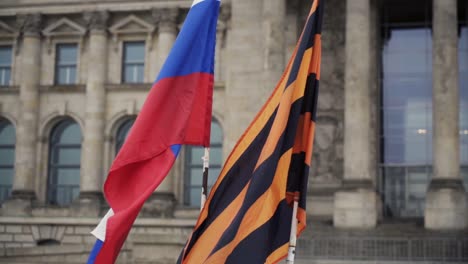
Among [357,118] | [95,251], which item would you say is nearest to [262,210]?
[95,251]

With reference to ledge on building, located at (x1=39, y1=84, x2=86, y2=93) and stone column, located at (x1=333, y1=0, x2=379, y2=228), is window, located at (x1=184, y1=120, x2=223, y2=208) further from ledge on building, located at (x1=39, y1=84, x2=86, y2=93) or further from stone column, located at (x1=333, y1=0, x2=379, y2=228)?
stone column, located at (x1=333, y1=0, x2=379, y2=228)

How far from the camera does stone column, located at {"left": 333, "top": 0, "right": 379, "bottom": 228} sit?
32719mm

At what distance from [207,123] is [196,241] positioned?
1.55 m

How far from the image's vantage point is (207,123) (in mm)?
10930

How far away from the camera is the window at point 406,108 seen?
36.3 metres

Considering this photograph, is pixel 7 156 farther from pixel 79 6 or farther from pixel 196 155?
pixel 196 155

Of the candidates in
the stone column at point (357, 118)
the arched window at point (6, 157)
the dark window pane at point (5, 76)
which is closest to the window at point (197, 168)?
the stone column at point (357, 118)

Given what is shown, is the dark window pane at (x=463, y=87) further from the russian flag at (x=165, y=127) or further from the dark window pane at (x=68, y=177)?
the russian flag at (x=165, y=127)

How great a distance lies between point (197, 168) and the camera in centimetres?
3875

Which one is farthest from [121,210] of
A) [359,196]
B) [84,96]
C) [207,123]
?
[84,96]

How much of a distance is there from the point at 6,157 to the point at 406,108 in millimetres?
19231

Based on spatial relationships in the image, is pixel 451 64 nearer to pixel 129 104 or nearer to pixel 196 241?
pixel 129 104

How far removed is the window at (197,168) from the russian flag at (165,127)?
27562 millimetres

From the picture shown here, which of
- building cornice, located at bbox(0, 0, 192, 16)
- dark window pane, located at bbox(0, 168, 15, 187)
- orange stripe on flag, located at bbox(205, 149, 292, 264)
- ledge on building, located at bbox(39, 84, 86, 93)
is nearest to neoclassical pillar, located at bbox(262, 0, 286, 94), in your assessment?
building cornice, located at bbox(0, 0, 192, 16)
